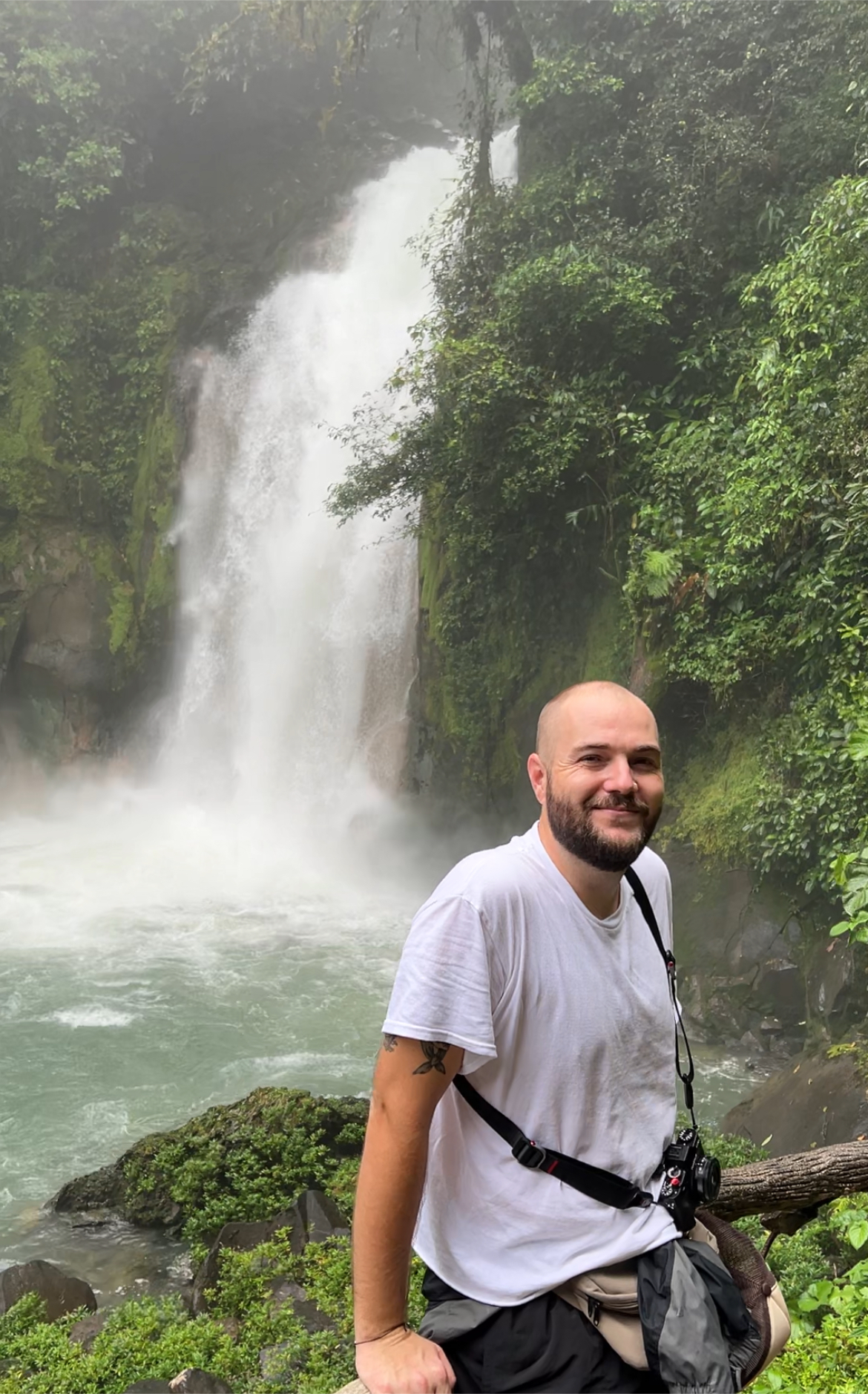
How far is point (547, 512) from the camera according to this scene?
451 inches

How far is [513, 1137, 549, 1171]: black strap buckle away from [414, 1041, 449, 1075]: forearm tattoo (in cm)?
18

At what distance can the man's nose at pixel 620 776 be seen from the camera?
1.65 metres

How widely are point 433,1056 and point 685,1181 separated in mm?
526

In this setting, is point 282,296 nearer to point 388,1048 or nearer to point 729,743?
point 729,743

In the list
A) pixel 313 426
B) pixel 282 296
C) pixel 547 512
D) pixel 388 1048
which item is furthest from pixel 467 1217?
pixel 282 296

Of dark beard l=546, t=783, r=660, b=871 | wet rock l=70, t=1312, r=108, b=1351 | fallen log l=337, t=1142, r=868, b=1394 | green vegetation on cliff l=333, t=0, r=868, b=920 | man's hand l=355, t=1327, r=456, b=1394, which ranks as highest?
green vegetation on cliff l=333, t=0, r=868, b=920

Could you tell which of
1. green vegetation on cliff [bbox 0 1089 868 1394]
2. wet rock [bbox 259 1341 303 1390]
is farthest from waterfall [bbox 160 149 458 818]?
wet rock [bbox 259 1341 303 1390]

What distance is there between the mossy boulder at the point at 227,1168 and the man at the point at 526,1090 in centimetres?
485

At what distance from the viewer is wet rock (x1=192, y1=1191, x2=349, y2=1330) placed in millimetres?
5336

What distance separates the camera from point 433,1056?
58.6 inches

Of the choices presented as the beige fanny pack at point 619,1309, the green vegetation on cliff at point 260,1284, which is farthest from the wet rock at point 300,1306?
the beige fanny pack at point 619,1309

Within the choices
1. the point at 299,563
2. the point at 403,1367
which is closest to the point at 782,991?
the point at 403,1367

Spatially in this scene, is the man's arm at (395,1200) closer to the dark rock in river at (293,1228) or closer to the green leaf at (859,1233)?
the green leaf at (859,1233)

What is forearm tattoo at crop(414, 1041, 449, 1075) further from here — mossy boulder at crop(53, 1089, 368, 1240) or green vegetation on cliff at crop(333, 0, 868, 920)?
green vegetation on cliff at crop(333, 0, 868, 920)
